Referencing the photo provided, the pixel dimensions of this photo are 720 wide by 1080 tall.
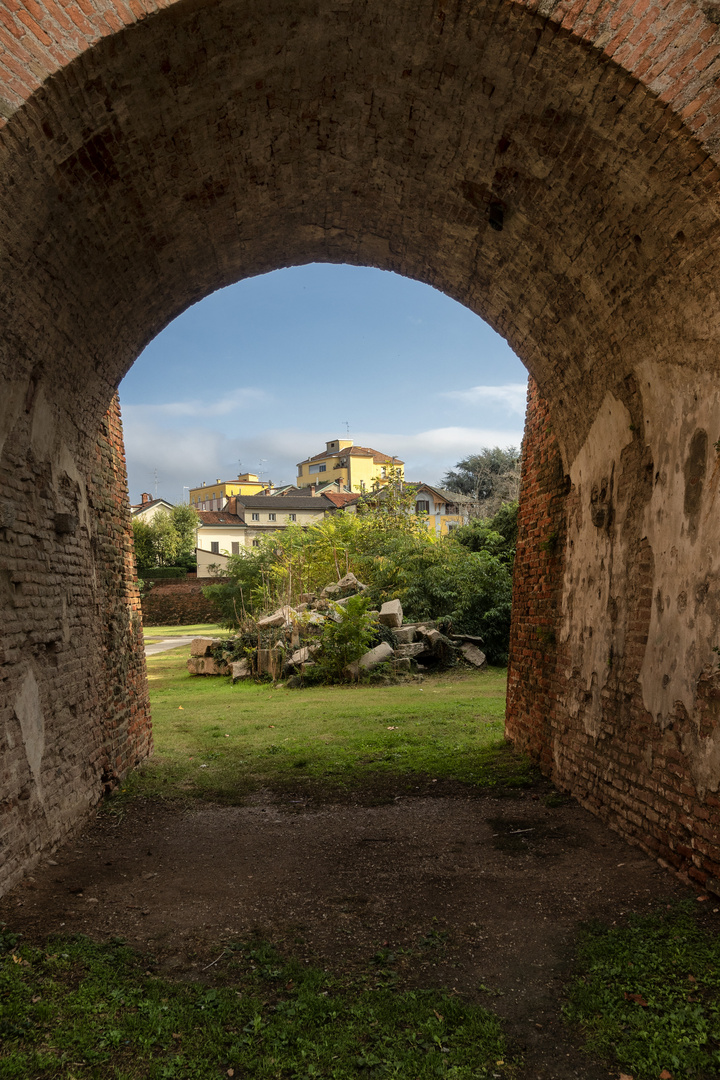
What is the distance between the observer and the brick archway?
3582 mm

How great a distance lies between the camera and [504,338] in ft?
22.5

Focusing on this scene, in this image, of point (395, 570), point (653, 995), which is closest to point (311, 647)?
point (395, 570)

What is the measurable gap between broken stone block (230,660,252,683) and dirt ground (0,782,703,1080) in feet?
→ 28.3

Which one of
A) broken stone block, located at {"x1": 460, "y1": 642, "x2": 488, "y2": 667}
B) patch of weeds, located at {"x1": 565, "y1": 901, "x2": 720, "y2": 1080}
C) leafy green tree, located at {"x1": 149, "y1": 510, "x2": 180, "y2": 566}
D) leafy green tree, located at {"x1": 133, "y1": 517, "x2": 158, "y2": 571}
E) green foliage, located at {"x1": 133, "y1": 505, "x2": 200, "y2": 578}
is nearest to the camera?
patch of weeds, located at {"x1": 565, "y1": 901, "x2": 720, "y2": 1080}

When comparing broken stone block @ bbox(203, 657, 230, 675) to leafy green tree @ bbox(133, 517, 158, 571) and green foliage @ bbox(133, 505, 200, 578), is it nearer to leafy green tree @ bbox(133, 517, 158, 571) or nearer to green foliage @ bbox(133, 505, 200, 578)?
green foliage @ bbox(133, 505, 200, 578)

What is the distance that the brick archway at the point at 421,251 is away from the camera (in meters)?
3.58

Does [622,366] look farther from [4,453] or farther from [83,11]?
[4,453]

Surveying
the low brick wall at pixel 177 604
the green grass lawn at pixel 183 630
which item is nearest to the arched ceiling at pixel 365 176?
the green grass lawn at pixel 183 630

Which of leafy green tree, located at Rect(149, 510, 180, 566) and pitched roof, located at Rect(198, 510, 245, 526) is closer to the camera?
leafy green tree, located at Rect(149, 510, 180, 566)

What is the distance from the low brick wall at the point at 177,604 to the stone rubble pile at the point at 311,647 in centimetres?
2201

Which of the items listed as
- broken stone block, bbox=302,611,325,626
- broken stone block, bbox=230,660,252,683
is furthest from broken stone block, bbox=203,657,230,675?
broken stone block, bbox=302,611,325,626

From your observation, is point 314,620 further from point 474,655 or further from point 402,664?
point 474,655

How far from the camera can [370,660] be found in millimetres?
13883

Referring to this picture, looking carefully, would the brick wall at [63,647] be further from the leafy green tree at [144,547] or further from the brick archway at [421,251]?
the leafy green tree at [144,547]
